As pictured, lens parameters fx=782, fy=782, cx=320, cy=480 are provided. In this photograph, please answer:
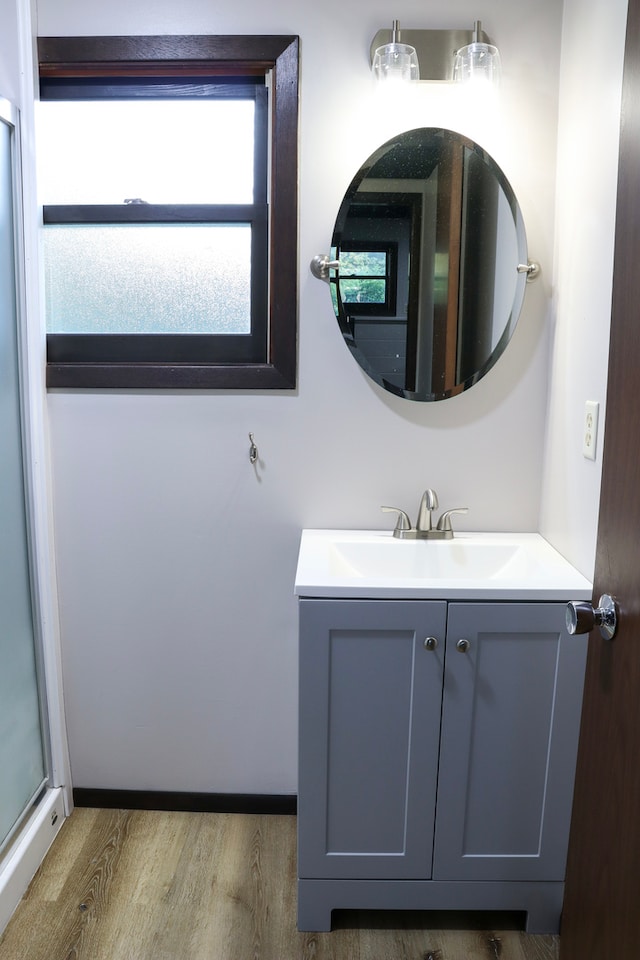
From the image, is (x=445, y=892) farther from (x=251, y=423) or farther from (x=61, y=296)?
(x=61, y=296)

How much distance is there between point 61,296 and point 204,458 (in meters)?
0.57

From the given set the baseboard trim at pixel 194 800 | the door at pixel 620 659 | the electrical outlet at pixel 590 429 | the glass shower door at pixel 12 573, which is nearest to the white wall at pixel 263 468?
the baseboard trim at pixel 194 800

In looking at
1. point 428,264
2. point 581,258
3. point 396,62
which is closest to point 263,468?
point 428,264

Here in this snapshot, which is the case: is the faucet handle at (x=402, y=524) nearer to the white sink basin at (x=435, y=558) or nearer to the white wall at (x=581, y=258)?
the white sink basin at (x=435, y=558)

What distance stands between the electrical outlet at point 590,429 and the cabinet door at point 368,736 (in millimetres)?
468

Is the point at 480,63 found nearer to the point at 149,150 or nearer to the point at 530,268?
the point at 530,268

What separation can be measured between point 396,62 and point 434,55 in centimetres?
12

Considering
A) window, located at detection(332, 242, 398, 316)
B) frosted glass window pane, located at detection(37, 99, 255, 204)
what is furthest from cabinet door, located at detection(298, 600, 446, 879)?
frosted glass window pane, located at detection(37, 99, 255, 204)

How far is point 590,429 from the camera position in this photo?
1702 millimetres

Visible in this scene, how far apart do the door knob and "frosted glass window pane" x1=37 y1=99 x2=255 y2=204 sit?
1.38 m

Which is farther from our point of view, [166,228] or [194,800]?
[194,800]

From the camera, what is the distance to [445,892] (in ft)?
5.84

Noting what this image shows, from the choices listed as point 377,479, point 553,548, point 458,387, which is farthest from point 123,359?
point 553,548

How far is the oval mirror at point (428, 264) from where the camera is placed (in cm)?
194
